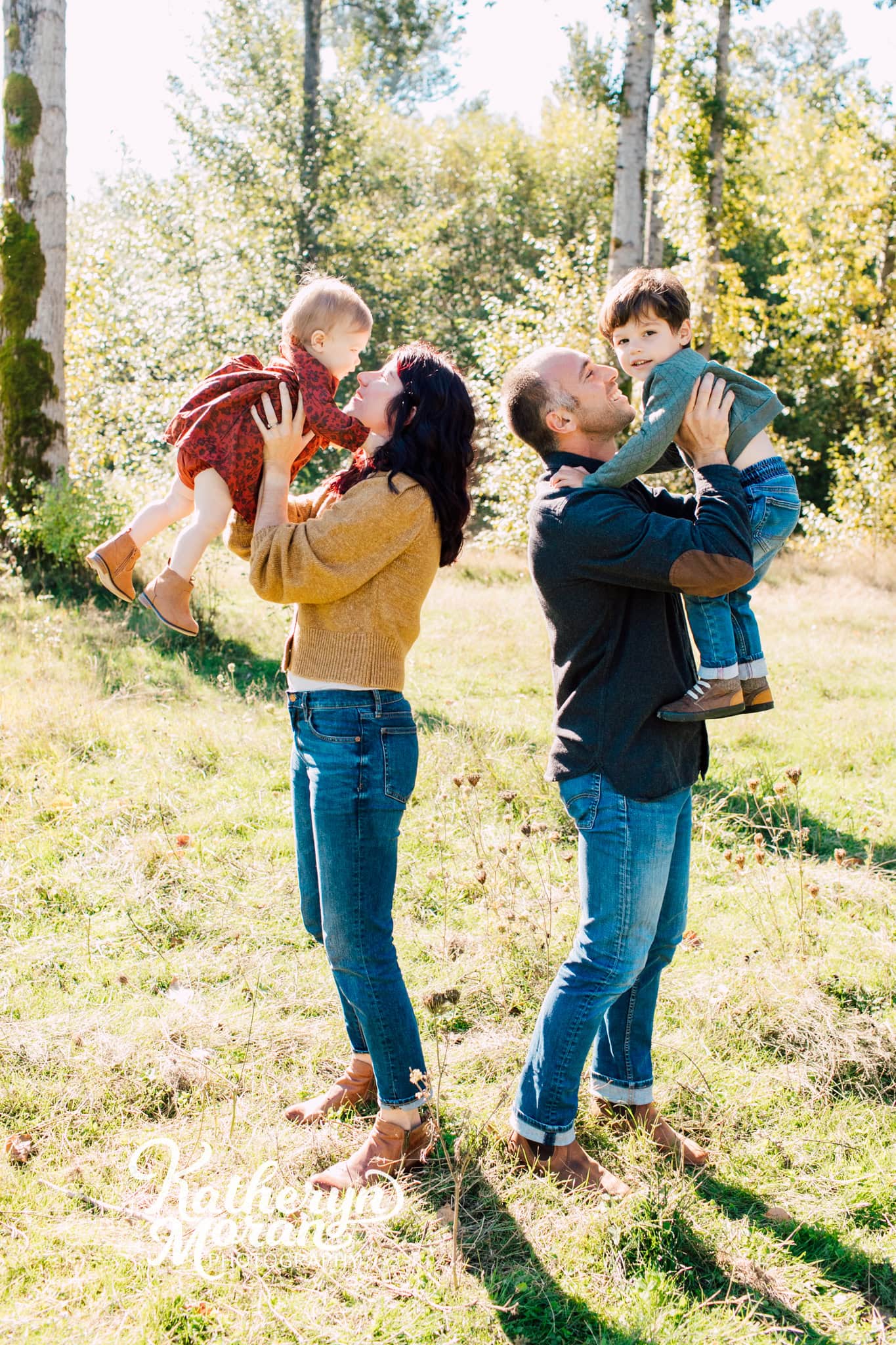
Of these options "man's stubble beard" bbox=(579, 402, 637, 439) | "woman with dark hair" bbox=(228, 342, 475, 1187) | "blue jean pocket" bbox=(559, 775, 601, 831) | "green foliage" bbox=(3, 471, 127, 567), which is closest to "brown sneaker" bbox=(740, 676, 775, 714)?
"blue jean pocket" bbox=(559, 775, 601, 831)

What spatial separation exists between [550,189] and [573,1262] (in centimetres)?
2513

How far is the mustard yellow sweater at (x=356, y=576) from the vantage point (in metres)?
2.37

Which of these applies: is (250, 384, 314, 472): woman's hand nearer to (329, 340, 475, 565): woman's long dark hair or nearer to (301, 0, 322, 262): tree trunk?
(329, 340, 475, 565): woman's long dark hair

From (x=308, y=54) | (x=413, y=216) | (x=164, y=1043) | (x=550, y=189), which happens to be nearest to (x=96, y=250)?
(x=308, y=54)

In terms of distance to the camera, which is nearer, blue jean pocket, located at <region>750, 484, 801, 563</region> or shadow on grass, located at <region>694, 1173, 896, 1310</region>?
shadow on grass, located at <region>694, 1173, 896, 1310</region>

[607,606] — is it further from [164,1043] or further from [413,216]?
[413,216]

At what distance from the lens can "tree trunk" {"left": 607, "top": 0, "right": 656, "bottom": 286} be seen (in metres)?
7.66

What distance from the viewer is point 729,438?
2553 millimetres

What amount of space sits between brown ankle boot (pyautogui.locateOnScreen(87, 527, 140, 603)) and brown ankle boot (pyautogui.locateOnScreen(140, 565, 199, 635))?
0.27ft

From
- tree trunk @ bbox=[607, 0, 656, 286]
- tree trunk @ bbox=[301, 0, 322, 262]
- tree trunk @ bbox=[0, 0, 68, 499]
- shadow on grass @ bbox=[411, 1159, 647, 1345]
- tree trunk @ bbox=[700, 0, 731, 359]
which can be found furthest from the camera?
tree trunk @ bbox=[301, 0, 322, 262]

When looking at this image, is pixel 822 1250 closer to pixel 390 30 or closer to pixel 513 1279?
pixel 513 1279

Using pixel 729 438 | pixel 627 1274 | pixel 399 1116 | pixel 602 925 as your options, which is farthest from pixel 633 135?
pixel 627 1274

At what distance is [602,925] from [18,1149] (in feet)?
5.38

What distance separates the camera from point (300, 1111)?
288 cm
